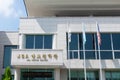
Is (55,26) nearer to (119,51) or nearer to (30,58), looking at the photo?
(30,58)

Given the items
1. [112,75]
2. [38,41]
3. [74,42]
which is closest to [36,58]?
[38,41]

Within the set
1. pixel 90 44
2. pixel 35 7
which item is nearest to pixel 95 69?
pixel 90 44

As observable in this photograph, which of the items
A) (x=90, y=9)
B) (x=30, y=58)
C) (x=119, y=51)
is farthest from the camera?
(x=90, y=9)

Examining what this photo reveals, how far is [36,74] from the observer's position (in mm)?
26562

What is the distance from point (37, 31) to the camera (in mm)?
28828

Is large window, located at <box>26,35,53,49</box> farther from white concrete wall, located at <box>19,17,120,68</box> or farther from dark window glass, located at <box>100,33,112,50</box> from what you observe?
dark window glass, located at <box>100,33,112,50</box>

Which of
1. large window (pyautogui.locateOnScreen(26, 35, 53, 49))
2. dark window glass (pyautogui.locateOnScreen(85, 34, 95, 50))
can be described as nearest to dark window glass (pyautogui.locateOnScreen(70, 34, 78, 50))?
dark window glass (pyautogui.locateOnScreen(85, 34, 95, 50))

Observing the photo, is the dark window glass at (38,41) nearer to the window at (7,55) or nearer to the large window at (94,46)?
the large window at (94,46)

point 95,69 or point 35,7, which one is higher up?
point 35,7

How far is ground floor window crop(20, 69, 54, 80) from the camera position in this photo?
87.0 ft

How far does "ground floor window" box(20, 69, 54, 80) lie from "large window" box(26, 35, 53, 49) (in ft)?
9.75

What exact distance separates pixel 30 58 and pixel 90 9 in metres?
10.6

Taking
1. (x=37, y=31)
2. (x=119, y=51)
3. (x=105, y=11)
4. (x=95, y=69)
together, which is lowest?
(x=95, y=69)

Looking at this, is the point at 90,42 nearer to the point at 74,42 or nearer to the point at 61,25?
the point at 74,42
